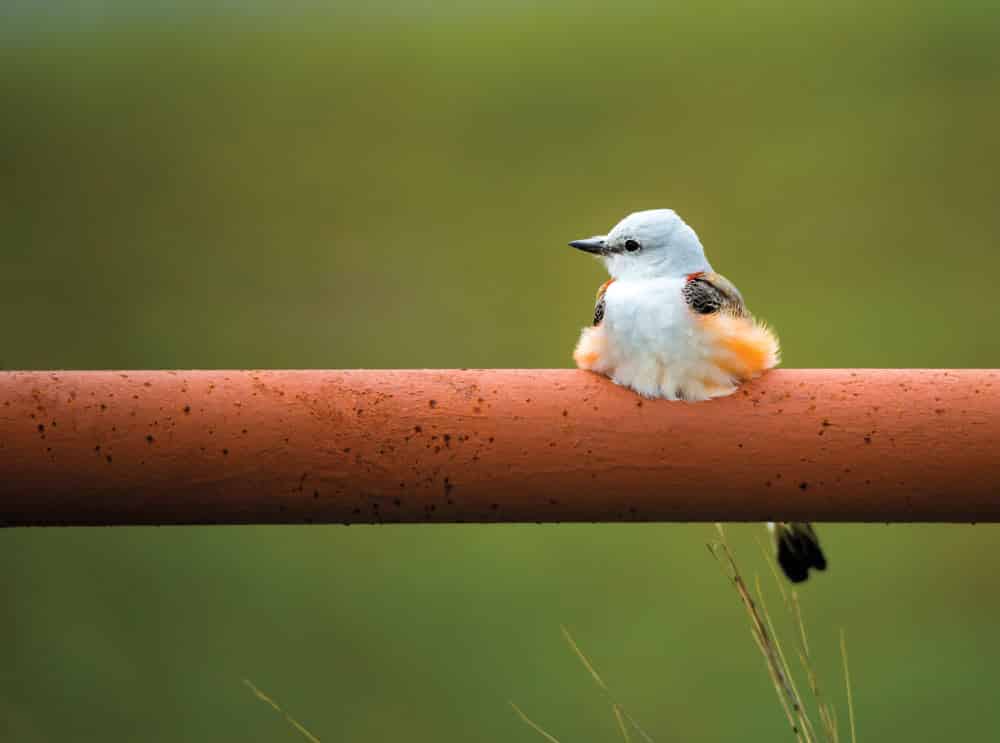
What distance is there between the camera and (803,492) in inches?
24.8

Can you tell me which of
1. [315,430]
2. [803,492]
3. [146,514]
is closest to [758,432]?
[803,492]

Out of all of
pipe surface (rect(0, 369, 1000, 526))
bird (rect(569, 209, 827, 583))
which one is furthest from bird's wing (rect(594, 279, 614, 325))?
pipe surface (rect(0, 369, 1000, 526))

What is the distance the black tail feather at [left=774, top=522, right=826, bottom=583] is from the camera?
88 centimetres

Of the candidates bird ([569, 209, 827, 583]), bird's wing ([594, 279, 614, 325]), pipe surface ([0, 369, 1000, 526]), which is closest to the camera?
pipe surface ([0, 369, 1000, 526])

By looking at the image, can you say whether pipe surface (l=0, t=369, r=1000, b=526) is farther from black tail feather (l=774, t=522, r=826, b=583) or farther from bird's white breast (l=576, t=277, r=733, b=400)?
black tail feather (l=774, t=522, r=826, b=583)

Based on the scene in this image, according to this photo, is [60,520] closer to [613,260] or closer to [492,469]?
[492,469]

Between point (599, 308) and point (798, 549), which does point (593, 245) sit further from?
point (798, 549)

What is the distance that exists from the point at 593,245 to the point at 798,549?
0.31 m

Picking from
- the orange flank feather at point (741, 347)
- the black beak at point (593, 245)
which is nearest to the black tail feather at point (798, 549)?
the orange flank feather at point (741, 347)

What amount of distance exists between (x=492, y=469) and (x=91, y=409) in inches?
9.5

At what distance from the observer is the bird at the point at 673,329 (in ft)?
2.40

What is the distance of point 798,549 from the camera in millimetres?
880

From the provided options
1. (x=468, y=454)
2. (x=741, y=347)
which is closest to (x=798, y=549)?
(x=741, y=347)

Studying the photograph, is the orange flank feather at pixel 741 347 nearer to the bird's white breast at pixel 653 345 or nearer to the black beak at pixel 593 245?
the bird's white breast at pixel 653 345
